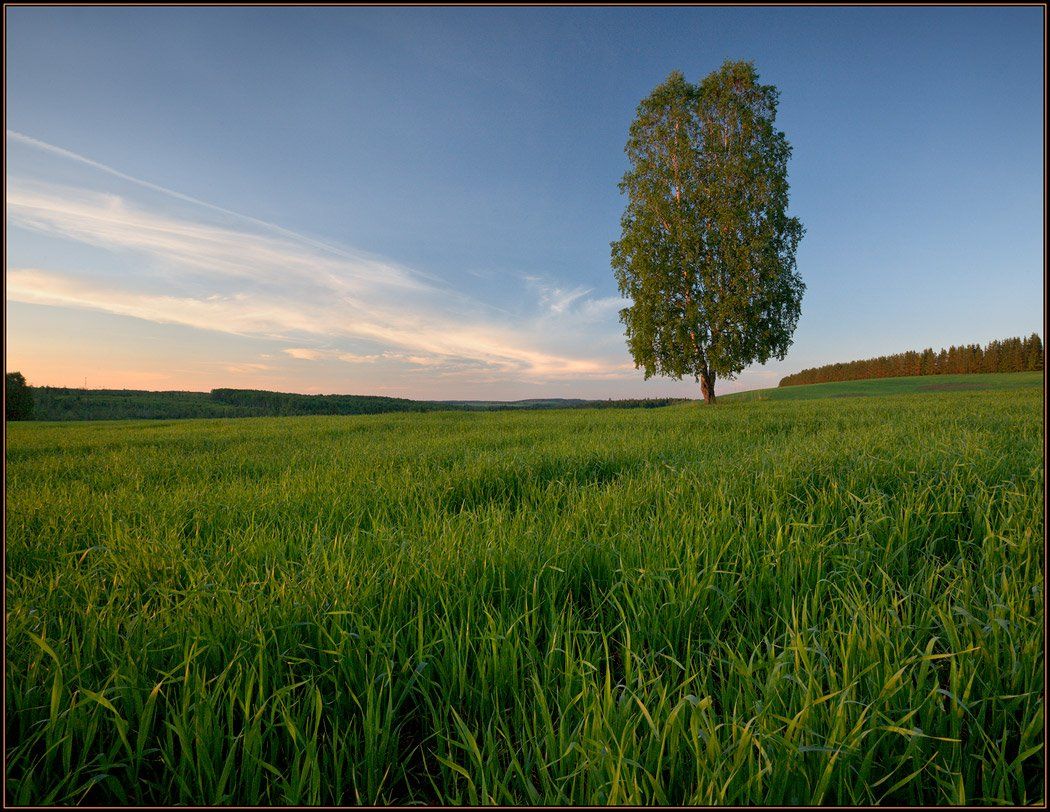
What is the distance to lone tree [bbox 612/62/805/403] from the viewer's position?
24344 mm

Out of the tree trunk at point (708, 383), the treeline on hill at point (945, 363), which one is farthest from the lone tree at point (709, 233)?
the treeline on hill at point (945, 363)

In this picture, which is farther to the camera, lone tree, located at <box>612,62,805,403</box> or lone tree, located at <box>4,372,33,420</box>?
lone tree, located at <box>4,372,33,420</box>

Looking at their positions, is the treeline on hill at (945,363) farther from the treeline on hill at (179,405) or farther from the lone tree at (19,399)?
the lone tree at (19,399)

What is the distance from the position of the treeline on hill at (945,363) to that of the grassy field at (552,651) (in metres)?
62.0

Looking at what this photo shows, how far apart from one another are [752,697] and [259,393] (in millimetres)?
84669

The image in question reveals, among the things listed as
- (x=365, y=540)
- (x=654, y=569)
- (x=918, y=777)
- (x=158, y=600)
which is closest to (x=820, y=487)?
(x=654, y=569)

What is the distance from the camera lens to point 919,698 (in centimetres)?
116

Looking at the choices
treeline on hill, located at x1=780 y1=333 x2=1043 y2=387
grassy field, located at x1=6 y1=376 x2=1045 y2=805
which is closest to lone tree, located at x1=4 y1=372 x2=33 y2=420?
grassy field, located at x1=6 y1=376 x2=1045 y2=805

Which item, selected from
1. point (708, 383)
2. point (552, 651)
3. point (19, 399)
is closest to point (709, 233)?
point (708, 383)

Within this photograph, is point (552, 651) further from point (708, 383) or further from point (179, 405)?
point (179, 405)

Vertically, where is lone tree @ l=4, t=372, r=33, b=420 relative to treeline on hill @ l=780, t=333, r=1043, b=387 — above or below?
below

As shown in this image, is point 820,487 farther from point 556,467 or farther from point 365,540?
point 365,540

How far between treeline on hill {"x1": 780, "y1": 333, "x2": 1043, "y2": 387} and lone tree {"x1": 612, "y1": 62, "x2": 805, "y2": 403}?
128ft

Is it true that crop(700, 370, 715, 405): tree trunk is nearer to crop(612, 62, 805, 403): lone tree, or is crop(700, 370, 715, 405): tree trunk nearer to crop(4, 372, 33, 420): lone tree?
crop(612, 62, 805, 403): lone tree
